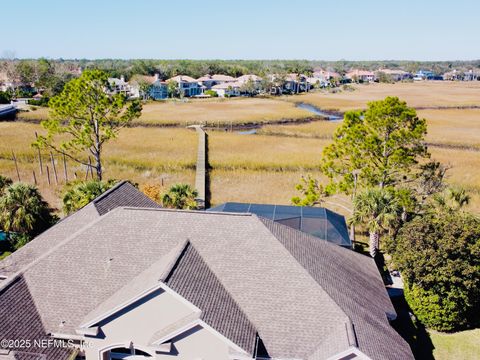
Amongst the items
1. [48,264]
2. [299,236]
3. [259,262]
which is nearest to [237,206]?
[299,236]

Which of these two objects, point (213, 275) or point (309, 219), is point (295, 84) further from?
point (213, 275)

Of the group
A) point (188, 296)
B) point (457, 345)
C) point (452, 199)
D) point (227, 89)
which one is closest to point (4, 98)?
point (227, 89)

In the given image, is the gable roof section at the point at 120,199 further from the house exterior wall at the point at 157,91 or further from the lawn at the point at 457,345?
the house exterior wall at the point at 157,91

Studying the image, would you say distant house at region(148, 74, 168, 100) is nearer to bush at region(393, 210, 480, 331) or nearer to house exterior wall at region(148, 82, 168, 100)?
house exterior wall at region(148, 82, 168, 100)

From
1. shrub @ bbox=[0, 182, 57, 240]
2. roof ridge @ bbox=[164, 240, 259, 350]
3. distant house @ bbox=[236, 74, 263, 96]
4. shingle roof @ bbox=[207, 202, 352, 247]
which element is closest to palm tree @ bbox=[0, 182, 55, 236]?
shrub @ bbox=[0, 182, 57, 240]

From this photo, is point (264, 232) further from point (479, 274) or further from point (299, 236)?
point (479, 274)
